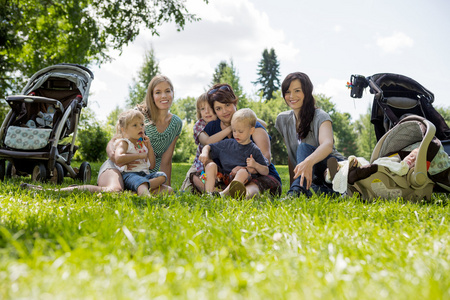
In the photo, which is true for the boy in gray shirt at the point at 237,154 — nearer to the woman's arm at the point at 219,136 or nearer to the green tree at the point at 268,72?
the woman's arm at the point at 219,136

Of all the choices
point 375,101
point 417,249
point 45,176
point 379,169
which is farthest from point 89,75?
point 417,249

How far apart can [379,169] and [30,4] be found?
14.6m

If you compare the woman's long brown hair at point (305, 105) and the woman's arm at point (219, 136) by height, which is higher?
the woman's long brown hair at point (305, 105)

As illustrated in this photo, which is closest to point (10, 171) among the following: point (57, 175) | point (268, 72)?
point (57, 175)

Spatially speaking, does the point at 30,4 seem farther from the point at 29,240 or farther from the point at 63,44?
the point at 29,240

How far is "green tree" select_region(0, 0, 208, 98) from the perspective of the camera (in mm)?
12477

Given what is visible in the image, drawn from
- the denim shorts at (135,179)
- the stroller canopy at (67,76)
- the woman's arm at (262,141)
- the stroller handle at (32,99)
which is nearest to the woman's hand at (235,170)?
the woman's arm at (262,141)

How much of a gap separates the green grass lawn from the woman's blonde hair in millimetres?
2640

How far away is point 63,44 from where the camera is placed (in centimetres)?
1453

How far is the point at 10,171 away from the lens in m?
5.96

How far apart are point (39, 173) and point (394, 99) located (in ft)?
16.0

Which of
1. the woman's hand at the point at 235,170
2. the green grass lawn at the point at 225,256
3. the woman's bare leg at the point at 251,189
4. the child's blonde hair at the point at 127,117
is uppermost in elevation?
the child's blonde hair at the point at 127,117

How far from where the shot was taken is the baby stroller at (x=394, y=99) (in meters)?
4.50

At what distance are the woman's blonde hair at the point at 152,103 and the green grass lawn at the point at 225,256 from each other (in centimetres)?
264
